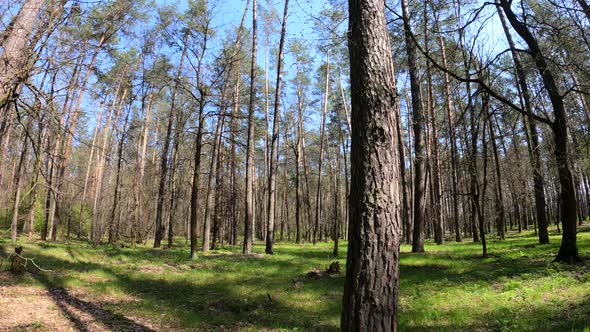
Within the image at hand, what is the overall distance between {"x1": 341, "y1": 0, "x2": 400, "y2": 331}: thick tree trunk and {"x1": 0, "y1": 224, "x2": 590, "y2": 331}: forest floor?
10.9 feet

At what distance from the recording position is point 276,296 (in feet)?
28.4

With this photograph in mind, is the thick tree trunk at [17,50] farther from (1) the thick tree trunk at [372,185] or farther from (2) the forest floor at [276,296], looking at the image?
(1) the thick tree trunk at [372,185]

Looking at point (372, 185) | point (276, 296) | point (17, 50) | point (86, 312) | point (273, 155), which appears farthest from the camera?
point (273, 155)

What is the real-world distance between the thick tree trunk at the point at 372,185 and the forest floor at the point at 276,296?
10.9 ft

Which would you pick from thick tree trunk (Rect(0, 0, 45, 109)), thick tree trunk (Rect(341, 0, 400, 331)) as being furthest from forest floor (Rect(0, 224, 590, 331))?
thick tree trunk (Rect(0, 0, 45, 109))

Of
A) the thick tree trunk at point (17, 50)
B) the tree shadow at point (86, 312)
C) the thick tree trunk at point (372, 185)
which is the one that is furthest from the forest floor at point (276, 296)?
the thick tree trunk at point (17, 50)

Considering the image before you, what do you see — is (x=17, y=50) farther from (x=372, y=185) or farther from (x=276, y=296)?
(x=276, y=296)

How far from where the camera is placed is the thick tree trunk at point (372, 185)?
3.00 m

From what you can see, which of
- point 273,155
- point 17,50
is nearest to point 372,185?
point 17,50

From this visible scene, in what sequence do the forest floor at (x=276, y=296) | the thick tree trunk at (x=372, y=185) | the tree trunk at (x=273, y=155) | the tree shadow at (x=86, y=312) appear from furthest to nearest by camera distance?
the tree trunk at (x=273, y=155), the tree shadow at (x=86, y=312), the forest floor at (x=276, y=296), the thick tree trunk at (x=372, y=185)

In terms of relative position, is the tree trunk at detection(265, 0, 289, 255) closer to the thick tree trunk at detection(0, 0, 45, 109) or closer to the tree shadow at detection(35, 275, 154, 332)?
the tree shadow at detection(35, 275, 154, 332)

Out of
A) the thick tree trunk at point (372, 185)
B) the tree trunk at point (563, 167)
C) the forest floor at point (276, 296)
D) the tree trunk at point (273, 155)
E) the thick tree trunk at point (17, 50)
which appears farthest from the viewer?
the tree trunk at point (273, 155)

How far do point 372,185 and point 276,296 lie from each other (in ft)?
21.0

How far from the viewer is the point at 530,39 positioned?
863 centimetres
